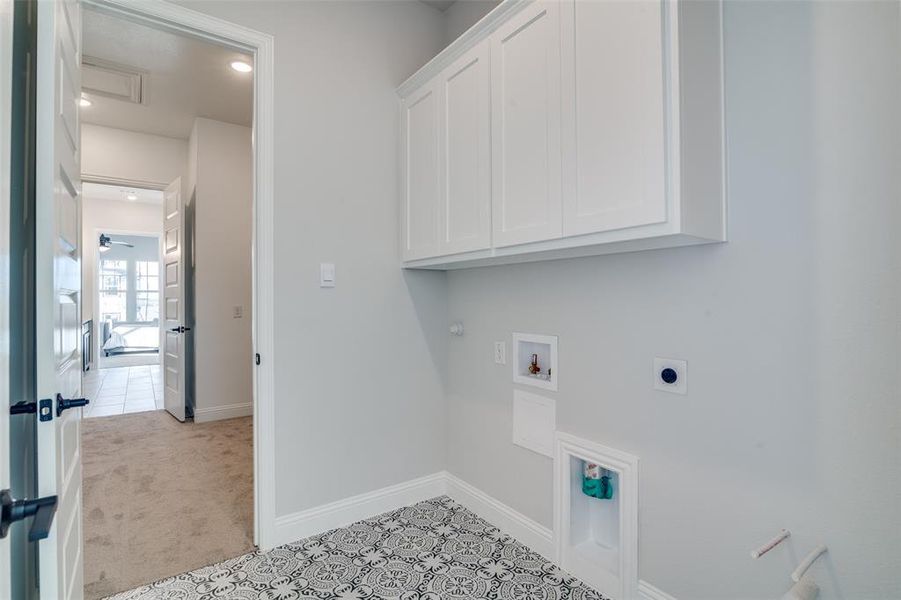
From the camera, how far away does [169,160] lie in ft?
15.7

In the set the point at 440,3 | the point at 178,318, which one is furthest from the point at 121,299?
the point at 440,3

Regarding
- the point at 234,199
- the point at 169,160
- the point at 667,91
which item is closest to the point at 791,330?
the point at 667,91

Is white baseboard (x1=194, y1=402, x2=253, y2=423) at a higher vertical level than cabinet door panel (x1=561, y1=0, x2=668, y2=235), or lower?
lower

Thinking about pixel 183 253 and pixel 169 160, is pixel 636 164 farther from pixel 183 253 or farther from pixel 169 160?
pixel 169 160

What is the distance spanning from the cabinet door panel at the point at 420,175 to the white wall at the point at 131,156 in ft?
11.5

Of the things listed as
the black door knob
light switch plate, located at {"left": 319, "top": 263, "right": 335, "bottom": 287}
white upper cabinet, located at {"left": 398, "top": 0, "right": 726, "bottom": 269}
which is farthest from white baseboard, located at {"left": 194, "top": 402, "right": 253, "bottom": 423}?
the black door knob

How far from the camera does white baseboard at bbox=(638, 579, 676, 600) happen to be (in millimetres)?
1623

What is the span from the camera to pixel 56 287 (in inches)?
42.4

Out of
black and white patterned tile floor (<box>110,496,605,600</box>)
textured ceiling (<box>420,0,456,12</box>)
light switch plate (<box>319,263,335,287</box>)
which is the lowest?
black and white patterned tile floor (<box>110,496,605,600</box>)

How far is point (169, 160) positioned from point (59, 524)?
4.63 meters

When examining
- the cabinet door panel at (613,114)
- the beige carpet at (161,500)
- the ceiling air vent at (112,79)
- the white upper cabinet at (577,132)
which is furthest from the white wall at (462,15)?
the beige carpet at (161,500)

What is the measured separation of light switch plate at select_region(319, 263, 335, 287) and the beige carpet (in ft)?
4.28

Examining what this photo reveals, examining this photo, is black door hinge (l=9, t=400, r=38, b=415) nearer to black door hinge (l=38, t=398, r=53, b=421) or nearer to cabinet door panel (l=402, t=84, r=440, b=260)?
black door hinge (l=38, t=398, r=53, b=421)

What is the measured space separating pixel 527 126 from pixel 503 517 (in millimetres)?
1834
